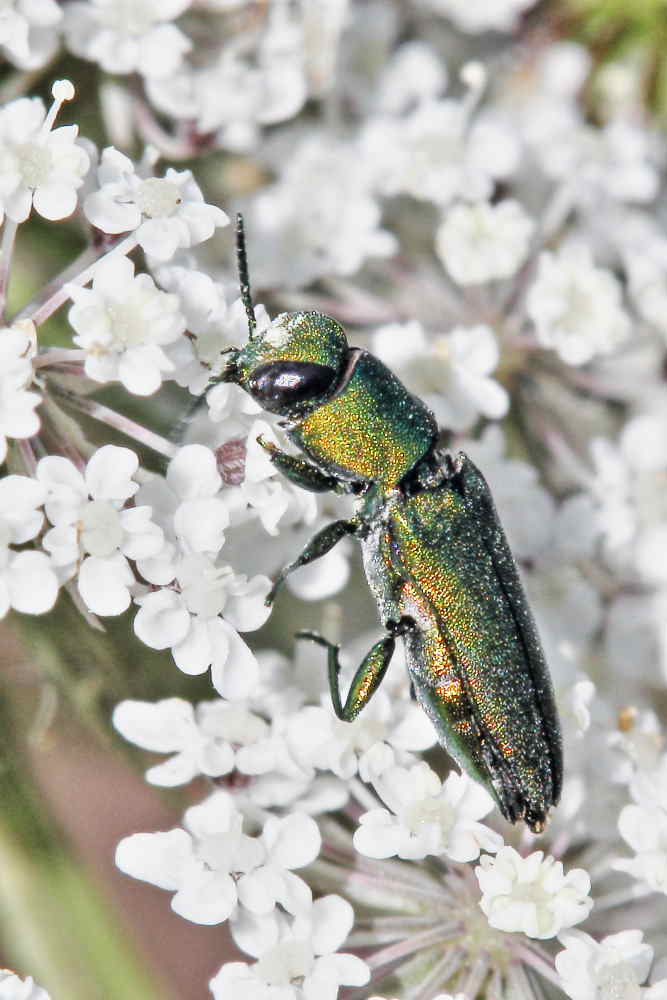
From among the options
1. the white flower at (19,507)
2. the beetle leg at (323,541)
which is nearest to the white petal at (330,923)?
the beetle leg at (323,541)

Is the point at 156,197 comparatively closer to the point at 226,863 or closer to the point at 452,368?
the point at 452,368

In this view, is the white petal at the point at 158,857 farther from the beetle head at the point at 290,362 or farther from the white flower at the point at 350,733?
the beetle head at the point at 290,362

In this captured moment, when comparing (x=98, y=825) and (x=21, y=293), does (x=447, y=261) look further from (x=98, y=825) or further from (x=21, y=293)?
(x=98, y=825)

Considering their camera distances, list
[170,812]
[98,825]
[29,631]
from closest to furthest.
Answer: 1. [29,631]
2. [170,812]
3. [98,825]

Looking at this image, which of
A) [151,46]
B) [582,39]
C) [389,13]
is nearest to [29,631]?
[151,46]

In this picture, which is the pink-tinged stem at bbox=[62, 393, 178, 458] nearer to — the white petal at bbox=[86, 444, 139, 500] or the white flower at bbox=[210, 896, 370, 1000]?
the white petal at bbox=[86, 444, 139, 500]
